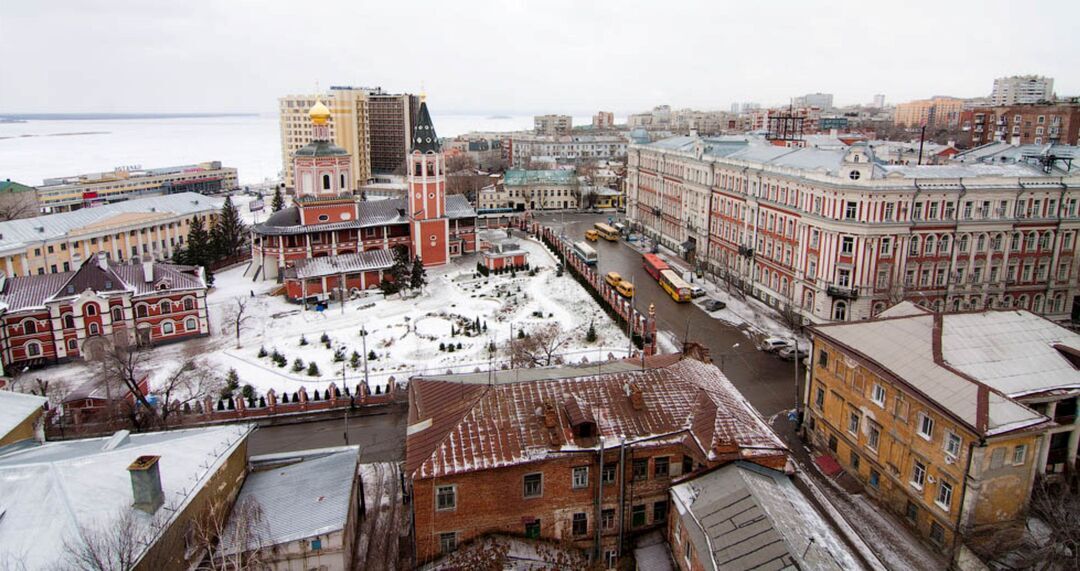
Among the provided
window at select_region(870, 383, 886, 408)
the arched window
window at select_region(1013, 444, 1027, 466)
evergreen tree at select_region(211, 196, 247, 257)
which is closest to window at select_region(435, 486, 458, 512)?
window at select_region(870, 383, 886, 408)

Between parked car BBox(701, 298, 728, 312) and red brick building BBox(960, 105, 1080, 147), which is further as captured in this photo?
red brick building BBox(960, 105, 1080, 147)

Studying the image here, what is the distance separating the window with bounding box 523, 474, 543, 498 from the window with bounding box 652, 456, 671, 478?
358 cm

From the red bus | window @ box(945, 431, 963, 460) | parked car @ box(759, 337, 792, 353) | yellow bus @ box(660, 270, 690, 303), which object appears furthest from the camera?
the red bus

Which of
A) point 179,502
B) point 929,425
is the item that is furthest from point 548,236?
point 179,502

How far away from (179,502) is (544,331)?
88.4 feet

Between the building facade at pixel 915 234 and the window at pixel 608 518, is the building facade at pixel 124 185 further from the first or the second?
the window at pixel 608 518

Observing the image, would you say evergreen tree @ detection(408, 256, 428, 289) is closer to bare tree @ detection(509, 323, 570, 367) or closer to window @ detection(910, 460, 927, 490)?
bare tree @ detection(509, 323, 570, 367)

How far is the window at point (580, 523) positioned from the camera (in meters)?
20.8

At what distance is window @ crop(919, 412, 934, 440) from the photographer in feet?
75.7

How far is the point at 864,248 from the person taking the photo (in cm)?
4088

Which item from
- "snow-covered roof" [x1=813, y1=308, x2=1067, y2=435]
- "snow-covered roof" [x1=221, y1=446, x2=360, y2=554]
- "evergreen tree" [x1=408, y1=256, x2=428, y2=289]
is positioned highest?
"snow-covered roof" [x1=813, y1=308, x2=1067, y2=435]

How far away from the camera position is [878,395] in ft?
84.0

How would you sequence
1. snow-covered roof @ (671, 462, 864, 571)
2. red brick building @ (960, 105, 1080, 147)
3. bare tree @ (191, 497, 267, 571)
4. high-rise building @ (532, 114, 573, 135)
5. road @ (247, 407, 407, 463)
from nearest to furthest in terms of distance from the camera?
snow-covered roof @ (671, 462, 864, 571) < bare tree @ (191, 497, 267, 571) < road @ (247, 407, 407, 463) < red brick building @ (960, 105, 1080, 147) < high-rise building @ (532, 114, 573, 135)

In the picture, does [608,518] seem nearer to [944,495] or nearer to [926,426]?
[944,495]
